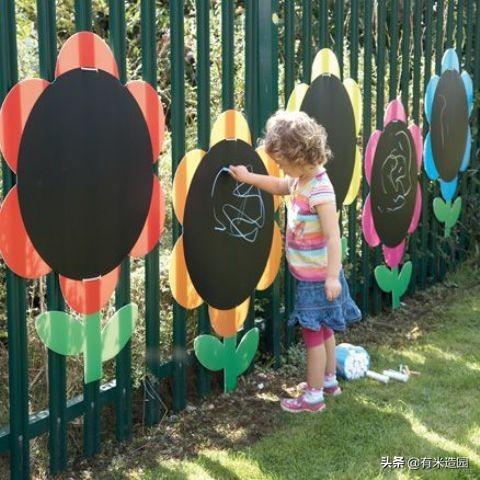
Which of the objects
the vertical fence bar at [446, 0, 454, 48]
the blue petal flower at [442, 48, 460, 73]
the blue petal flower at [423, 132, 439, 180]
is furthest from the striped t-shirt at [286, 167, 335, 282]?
the vertical fence bar at [446, 0, 454, 48]

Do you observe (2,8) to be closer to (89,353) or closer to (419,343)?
(89,353)

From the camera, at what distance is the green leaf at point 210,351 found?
12.1 feet

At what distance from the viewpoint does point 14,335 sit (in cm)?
285

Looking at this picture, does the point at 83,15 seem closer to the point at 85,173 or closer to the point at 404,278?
the point at 85,173

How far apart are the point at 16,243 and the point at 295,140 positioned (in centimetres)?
133

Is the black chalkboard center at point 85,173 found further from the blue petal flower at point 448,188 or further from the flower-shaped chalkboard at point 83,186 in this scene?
the blue petal flower at point 448,188

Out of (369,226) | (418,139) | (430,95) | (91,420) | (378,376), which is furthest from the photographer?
(430,95)

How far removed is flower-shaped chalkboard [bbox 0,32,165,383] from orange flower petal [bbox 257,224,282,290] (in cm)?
91

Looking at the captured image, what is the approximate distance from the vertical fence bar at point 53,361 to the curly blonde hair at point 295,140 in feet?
3.57

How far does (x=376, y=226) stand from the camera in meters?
5.14

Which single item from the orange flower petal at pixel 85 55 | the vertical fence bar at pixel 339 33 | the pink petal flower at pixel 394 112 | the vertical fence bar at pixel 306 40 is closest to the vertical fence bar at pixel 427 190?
the pink petal flower at pixel 394 112

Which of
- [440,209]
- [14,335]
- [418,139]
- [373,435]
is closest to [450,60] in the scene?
[418,139]

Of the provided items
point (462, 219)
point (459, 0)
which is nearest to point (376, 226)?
point (462, 219)

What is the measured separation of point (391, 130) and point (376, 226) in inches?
25.7
